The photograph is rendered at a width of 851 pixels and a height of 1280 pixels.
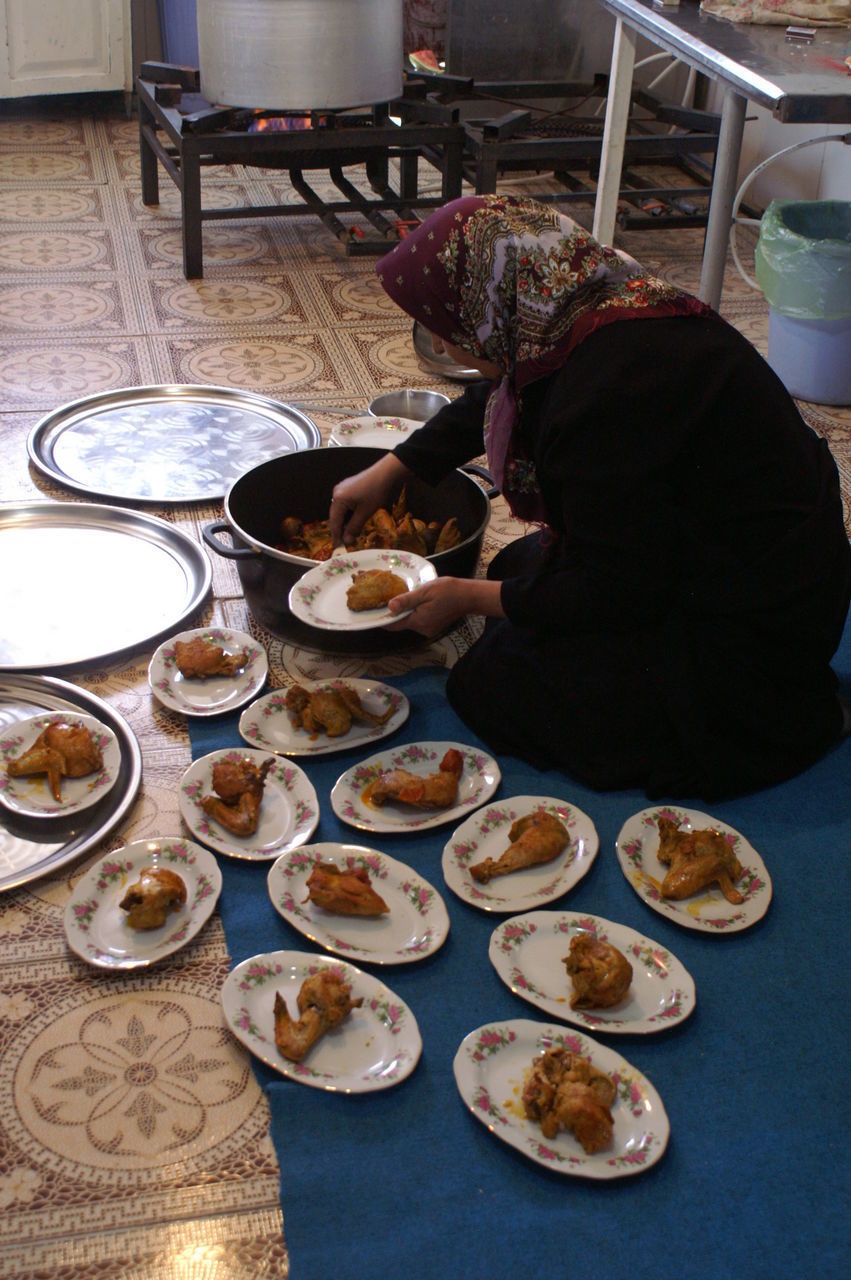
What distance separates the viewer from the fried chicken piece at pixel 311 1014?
1.42 metres

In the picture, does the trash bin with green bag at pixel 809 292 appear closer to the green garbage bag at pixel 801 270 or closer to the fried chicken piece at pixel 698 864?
the green garbage bag at pixel 801 270

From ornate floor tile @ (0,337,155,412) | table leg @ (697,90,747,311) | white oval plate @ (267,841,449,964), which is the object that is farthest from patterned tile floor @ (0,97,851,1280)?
table leg @ (697,90,747,311)

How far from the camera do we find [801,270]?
293 cm

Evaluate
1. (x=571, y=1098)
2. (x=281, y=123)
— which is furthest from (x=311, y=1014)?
(x=281, y=123)

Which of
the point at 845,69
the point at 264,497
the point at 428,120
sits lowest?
the point at 264,497

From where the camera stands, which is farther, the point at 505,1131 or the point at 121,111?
the point at 121,111

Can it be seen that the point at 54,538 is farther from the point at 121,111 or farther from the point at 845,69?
the point at 121,111

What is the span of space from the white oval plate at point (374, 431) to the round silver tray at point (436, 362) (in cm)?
44

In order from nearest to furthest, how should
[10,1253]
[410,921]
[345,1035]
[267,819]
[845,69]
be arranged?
[10,1253] → [345,1035] → [410,921] → [267,819] → [845,69]

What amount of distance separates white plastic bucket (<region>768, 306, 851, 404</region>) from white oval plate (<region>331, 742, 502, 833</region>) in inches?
67.5

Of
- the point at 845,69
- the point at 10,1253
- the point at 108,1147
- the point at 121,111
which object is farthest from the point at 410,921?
the point at 121,111

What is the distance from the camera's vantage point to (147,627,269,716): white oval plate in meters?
1.99

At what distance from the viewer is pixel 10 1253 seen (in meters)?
1.25

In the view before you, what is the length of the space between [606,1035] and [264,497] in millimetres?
1173
